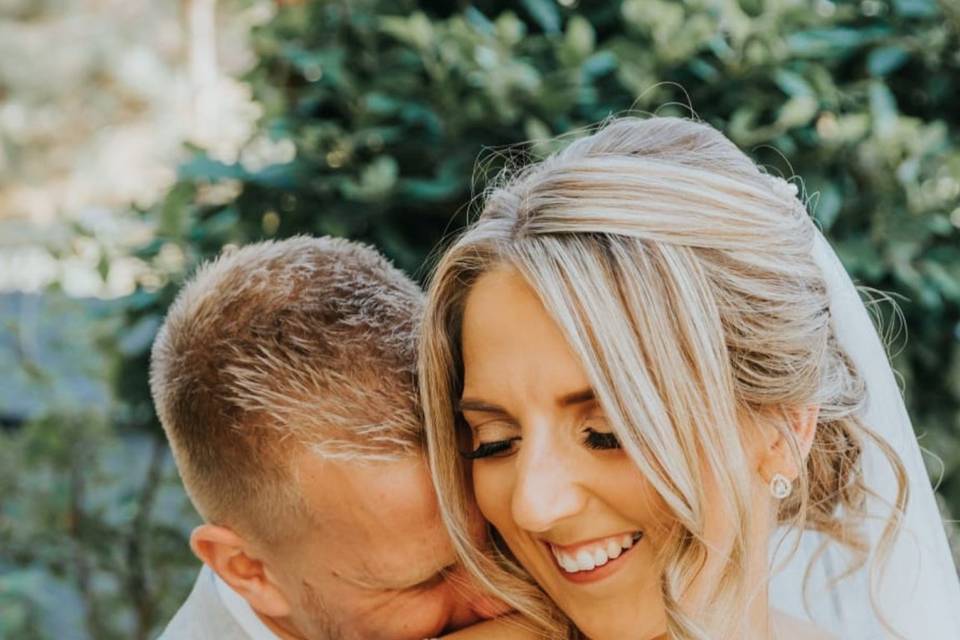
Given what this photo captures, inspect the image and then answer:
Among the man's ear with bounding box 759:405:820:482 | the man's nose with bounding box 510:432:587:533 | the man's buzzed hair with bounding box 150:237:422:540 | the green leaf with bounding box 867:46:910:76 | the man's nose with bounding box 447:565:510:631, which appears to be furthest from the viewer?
the green leaf with bounding box 867:46:910:76

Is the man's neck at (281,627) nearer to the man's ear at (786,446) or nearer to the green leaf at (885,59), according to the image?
the man's ear at (786,446)

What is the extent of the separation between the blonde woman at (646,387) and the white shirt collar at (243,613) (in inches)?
18.2

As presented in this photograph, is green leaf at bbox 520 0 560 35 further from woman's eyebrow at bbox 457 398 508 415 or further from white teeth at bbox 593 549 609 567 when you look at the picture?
white teeth at bbox 593 549 609 567

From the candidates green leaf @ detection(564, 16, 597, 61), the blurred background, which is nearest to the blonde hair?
the blurred background

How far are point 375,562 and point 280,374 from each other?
390 mm

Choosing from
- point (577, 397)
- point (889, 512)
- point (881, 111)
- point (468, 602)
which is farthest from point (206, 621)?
point (881, 111)

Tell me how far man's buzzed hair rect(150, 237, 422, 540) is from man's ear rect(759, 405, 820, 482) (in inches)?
24.6

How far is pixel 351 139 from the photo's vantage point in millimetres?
3852

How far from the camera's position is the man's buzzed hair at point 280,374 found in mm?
2354

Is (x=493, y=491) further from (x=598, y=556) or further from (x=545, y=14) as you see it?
(x=545, y=14)

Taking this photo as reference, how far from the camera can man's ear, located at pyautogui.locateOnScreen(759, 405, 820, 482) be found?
224cm

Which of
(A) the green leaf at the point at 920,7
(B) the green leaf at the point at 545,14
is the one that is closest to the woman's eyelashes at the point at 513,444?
(B) the green leaf at the point at 545,14

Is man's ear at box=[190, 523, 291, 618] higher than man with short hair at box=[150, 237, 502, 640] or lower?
lower

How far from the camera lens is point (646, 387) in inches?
79.4
